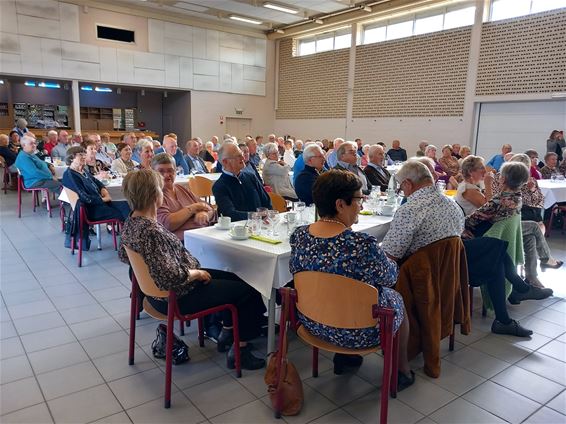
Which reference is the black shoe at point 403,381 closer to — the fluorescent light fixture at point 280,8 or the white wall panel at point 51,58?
the fluorescent light fixture at point 280,8

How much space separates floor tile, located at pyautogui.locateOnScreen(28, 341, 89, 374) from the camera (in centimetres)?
241

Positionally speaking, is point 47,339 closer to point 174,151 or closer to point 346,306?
point 346,306

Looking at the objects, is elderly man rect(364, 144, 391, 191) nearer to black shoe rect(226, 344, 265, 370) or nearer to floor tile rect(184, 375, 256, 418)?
black shoe rect(226, 344, 265, 370)

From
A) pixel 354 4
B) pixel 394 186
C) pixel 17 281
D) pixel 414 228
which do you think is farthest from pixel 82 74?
pixel 414 228

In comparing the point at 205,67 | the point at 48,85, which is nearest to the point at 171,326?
the point at 205,67

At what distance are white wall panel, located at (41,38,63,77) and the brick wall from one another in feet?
23.9

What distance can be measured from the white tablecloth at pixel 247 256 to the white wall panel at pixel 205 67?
11.7 metres

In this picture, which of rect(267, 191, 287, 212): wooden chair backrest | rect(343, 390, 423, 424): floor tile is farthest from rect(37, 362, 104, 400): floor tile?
rect(267, 191, 287, 212): wooden chair backrest

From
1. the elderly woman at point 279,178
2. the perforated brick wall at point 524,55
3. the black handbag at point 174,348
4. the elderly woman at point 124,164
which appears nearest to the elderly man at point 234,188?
the black handbag at point 174,348

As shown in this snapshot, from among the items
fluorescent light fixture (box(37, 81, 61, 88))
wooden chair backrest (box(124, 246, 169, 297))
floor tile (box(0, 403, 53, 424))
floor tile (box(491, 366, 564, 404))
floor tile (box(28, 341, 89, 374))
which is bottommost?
floor tile (box(28, 341, 89, 374))

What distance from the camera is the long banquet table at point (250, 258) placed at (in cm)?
224

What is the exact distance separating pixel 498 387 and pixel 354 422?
3.04 feet

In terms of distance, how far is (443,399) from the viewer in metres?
2.17

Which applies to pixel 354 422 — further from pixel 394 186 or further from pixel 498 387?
pixel 394 186
